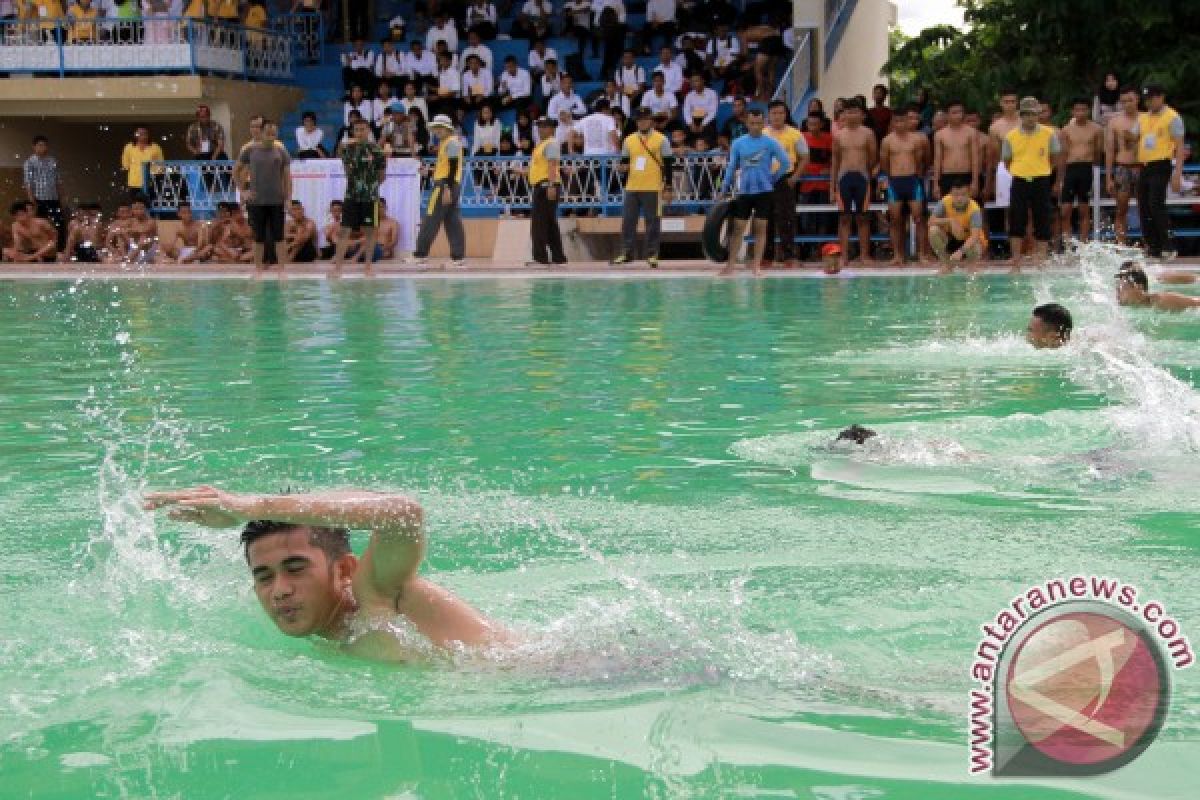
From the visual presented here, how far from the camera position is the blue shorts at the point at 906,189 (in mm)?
19531

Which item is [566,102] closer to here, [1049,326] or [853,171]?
[853,171]

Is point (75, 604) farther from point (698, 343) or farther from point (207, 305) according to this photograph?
point (207, 305)

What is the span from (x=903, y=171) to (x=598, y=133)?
4.58 meters

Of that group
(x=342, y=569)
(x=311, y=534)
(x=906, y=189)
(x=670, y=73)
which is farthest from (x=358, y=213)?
(x=311, y=534)

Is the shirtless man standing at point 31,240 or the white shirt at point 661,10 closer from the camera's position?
the shirtless man standing at point 31,240

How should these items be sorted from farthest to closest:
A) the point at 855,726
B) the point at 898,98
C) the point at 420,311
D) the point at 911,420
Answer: the point at 898,98 → the point at 420,311 → the point at 911,420 → the point at 855,726

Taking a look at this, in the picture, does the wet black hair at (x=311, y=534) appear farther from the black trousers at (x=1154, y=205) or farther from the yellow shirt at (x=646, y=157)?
the yellow shirt at (x=646, y=157)

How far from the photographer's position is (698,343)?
12.6 metres

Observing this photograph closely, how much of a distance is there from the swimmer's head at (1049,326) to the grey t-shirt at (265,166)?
1128 cm

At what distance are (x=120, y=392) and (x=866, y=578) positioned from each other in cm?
615

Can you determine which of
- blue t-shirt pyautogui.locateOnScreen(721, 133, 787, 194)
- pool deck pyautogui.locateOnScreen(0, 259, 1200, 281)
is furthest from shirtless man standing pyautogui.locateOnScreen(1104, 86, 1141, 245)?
blue t-shirt pyautogui.locateOnScreen(721, 133, 787, 194)

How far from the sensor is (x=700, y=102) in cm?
2311

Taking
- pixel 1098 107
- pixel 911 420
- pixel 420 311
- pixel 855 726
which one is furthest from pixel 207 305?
pixel 855 726

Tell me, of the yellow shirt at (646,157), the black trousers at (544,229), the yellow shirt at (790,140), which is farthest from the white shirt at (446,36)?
the yellow shirt at (790,140)
